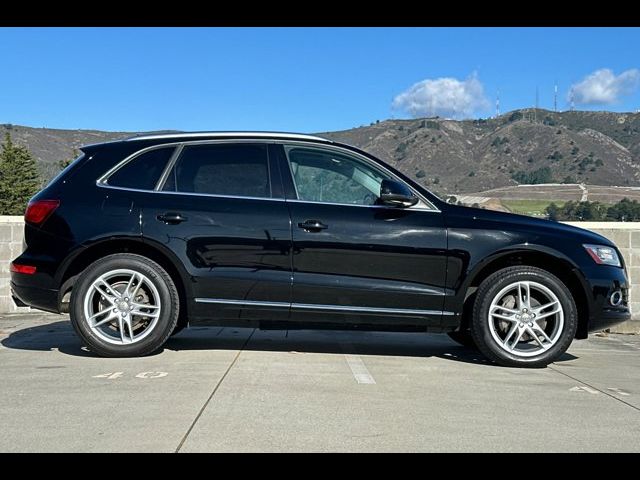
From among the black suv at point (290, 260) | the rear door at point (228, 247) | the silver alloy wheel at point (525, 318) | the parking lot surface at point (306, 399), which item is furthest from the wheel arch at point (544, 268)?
the rear door at point (228, 247)

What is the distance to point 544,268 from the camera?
597 cm

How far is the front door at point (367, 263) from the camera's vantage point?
18.5ft

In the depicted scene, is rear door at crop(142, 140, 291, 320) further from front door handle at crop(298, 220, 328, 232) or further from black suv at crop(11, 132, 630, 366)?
front door handle at crop(298, 220, 328, 232)

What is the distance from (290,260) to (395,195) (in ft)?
3.06

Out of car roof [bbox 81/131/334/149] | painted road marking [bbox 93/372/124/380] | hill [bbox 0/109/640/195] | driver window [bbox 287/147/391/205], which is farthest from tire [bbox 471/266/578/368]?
hill [bbox 0/109/640/195]

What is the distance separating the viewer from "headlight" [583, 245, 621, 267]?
5.84 meters

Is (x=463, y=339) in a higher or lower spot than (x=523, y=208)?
lower

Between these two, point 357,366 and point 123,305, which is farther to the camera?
point 123,305

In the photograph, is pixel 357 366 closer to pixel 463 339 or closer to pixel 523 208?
pixel 463 339

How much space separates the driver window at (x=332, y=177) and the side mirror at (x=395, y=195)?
0.15 metres

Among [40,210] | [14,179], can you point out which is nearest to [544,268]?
[40,210]

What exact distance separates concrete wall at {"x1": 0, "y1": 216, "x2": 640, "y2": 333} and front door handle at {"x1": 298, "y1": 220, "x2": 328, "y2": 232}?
434 cm
